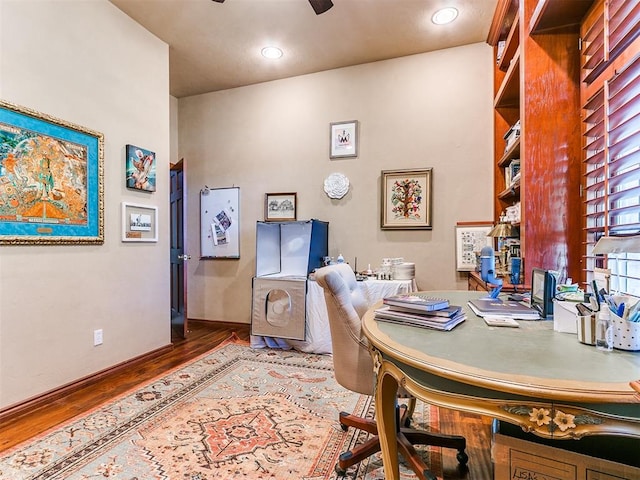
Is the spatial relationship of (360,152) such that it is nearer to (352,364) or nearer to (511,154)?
(511,154)

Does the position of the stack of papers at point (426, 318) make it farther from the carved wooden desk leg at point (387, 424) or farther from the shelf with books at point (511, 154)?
the shelf with books at point (511, 154)

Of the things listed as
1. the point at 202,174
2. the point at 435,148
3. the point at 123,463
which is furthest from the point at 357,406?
the point at 202,174

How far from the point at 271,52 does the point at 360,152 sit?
1382mm

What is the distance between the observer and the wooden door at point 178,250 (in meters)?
3.79

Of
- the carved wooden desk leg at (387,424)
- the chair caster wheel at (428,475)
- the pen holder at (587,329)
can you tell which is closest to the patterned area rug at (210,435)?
the chair caster wheel at (428,475)

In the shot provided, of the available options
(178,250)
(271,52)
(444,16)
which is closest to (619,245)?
(444,16)

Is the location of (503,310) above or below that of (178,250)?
below

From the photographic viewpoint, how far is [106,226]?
9.06 feet

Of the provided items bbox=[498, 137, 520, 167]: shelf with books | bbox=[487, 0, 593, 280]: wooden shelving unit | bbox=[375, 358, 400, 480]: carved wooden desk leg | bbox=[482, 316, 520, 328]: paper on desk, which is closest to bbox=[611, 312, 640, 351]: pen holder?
bbox=[482, 316, 520, 328]: paper on desk

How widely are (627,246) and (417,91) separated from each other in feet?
9.62

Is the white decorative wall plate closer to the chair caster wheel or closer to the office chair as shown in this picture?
the office chair

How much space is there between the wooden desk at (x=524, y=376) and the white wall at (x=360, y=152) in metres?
2.47

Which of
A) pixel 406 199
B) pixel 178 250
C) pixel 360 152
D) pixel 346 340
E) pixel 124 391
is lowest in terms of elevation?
pixel 124 391

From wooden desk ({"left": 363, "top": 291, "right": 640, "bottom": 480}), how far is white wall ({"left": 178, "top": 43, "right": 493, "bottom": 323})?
2.47 meters
